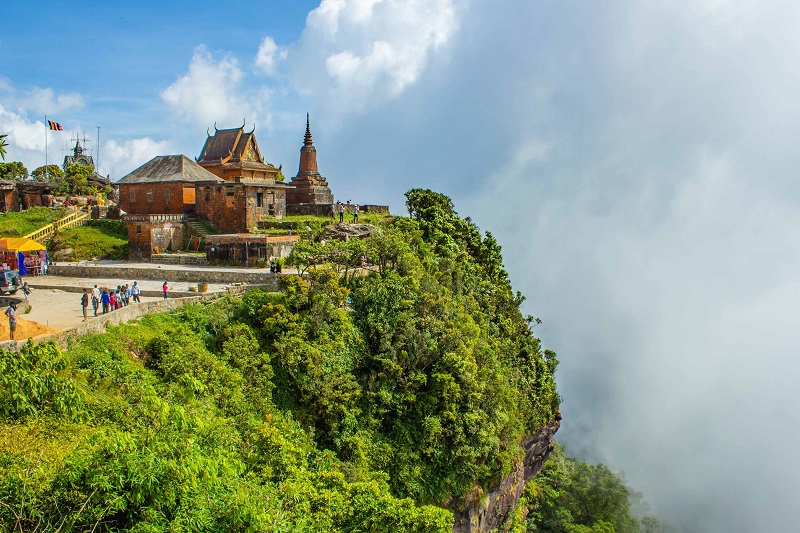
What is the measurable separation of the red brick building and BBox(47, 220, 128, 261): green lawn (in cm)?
223

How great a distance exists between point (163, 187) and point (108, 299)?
18692mm

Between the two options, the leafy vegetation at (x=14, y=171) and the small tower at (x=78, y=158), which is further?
the small tower at (x=78, y=158)

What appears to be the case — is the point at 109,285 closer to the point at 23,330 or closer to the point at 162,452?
the point at 23,330

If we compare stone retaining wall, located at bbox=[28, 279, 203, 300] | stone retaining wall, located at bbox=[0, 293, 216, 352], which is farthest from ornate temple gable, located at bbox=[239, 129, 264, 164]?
stone retaining wall, located at bbox=[0, 293, 216, 352]

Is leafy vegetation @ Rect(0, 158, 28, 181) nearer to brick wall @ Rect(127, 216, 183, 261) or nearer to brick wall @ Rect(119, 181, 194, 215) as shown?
brick wall @ Rect(119, 181, 194, 215)

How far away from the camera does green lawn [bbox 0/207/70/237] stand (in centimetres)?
4247

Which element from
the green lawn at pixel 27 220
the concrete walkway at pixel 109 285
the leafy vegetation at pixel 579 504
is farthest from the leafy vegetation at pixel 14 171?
the leafy vegetation at pixel 579 504

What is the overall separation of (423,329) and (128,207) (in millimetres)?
24632

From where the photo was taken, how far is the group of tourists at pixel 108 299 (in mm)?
24862

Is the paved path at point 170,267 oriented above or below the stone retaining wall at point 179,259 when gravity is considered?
below

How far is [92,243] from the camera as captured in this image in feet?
129

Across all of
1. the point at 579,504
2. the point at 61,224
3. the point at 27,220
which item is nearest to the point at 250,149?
the point at 61,224

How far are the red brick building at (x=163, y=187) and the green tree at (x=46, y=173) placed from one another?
31501mm

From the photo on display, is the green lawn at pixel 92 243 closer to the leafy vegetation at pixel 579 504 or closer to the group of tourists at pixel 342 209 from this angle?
the group of tourists at pixel 342 209
